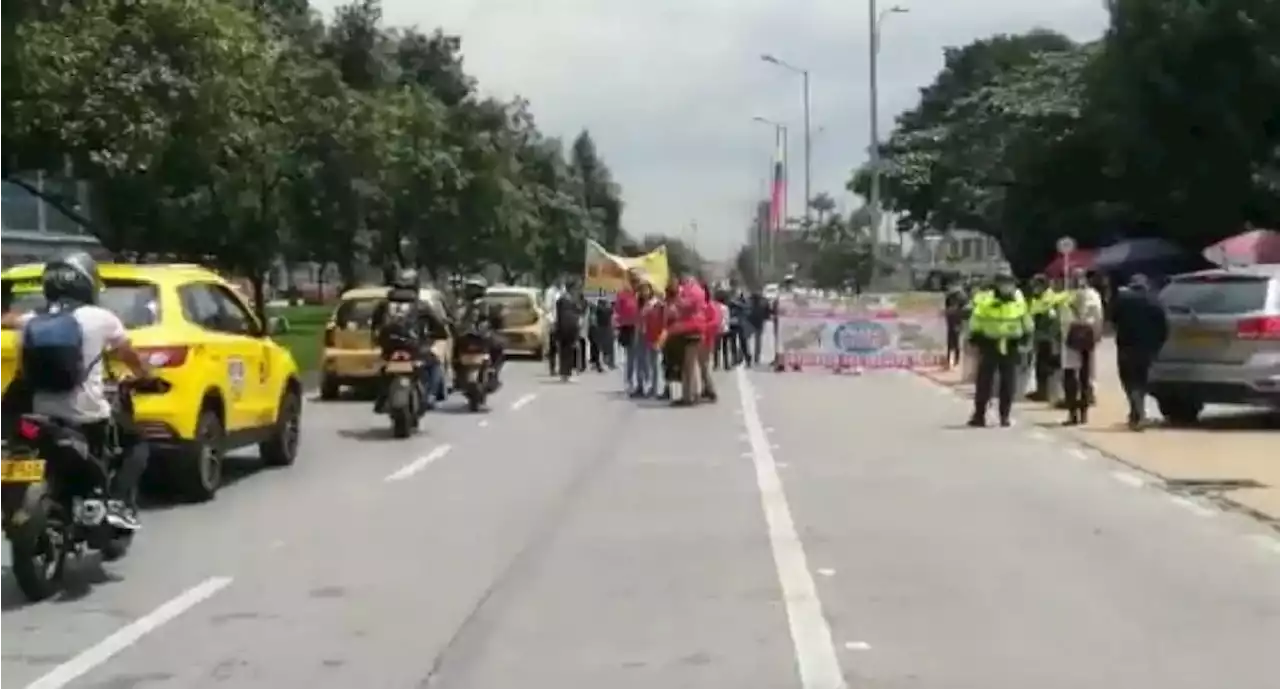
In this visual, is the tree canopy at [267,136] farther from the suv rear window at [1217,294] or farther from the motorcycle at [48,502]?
the motorcycle at [48,502]

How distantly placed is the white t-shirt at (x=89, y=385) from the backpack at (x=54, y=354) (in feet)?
0.11

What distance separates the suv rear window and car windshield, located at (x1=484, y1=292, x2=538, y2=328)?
21.5m

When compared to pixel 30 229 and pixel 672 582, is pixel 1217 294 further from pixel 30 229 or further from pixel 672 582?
pixel 30 229

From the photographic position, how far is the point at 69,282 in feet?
38.6

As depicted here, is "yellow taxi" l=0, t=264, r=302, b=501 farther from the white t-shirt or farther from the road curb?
the road curb

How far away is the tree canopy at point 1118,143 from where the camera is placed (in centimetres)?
5797

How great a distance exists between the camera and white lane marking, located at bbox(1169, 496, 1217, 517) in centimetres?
1603

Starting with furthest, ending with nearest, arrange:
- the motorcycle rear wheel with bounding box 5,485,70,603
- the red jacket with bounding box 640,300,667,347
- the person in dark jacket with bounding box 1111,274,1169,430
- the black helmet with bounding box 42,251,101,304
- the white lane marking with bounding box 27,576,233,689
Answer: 1. the red jacket with bounding box 640,300,667,347
2. the person in dark jacket with bounding box 1111,274,1169,430
3. the black helmet with bounding box 42,251,101,304
4. the motorcycle rear wheel with bounding box 5,485,70,603
5. the white lane marking with bounding box 27,576,233,689

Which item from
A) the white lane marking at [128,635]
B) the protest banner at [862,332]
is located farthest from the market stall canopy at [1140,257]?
the white lane marking at [128,635]

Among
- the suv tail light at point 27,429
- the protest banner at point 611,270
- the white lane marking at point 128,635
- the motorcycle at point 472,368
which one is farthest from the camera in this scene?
the protest banner at point 611,270

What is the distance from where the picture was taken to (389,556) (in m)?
13.2

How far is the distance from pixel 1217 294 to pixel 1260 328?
95cm

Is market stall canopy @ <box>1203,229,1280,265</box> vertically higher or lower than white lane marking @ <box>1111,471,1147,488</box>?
higher

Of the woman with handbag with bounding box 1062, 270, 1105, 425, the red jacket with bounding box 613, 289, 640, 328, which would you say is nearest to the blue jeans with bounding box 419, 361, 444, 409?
the red jacket with bounding box 613, 289, 640, 328
